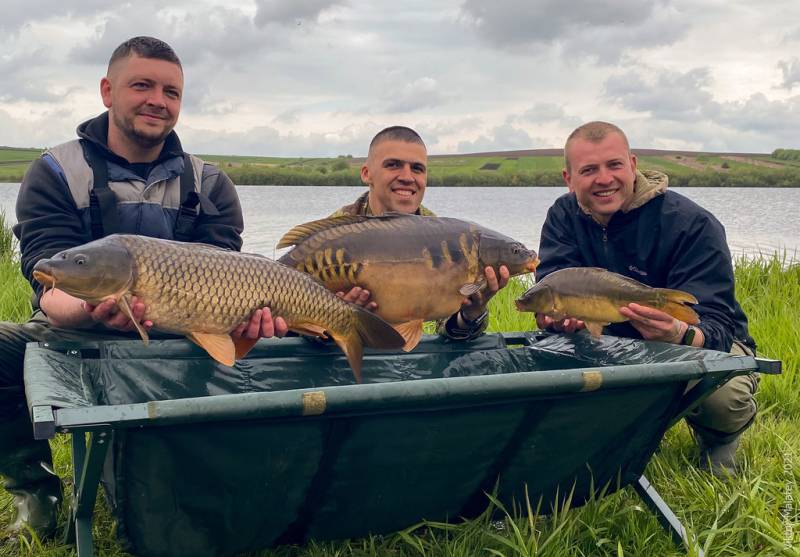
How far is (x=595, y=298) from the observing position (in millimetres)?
1937

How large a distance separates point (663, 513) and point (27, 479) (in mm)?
1433

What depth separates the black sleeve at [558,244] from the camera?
7.77ft

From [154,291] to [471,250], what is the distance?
0.73 m

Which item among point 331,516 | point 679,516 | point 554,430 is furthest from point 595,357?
point 331,516

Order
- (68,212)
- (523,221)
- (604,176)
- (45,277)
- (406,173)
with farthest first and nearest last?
(523,221)
(406,173)
(604,176)
(68,212)
(45,277)

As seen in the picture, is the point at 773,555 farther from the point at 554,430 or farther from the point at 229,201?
the point at 229,201

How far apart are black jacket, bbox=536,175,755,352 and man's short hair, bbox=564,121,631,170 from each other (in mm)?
163

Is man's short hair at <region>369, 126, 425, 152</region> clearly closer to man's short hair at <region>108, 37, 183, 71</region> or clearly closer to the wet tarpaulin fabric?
man's short hair at <region>108, 37, 183, 71</region>

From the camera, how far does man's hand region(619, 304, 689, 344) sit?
6.23 feet

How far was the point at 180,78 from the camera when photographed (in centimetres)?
218

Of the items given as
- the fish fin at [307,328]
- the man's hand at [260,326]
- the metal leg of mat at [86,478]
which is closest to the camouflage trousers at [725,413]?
the fish fin at [307,328]

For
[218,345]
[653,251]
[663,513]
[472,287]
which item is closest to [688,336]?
[653,251]

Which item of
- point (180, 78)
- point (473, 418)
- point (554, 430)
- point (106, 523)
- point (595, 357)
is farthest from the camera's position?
point (180, 78)

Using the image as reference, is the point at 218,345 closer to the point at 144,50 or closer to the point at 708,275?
the point at 144,50
